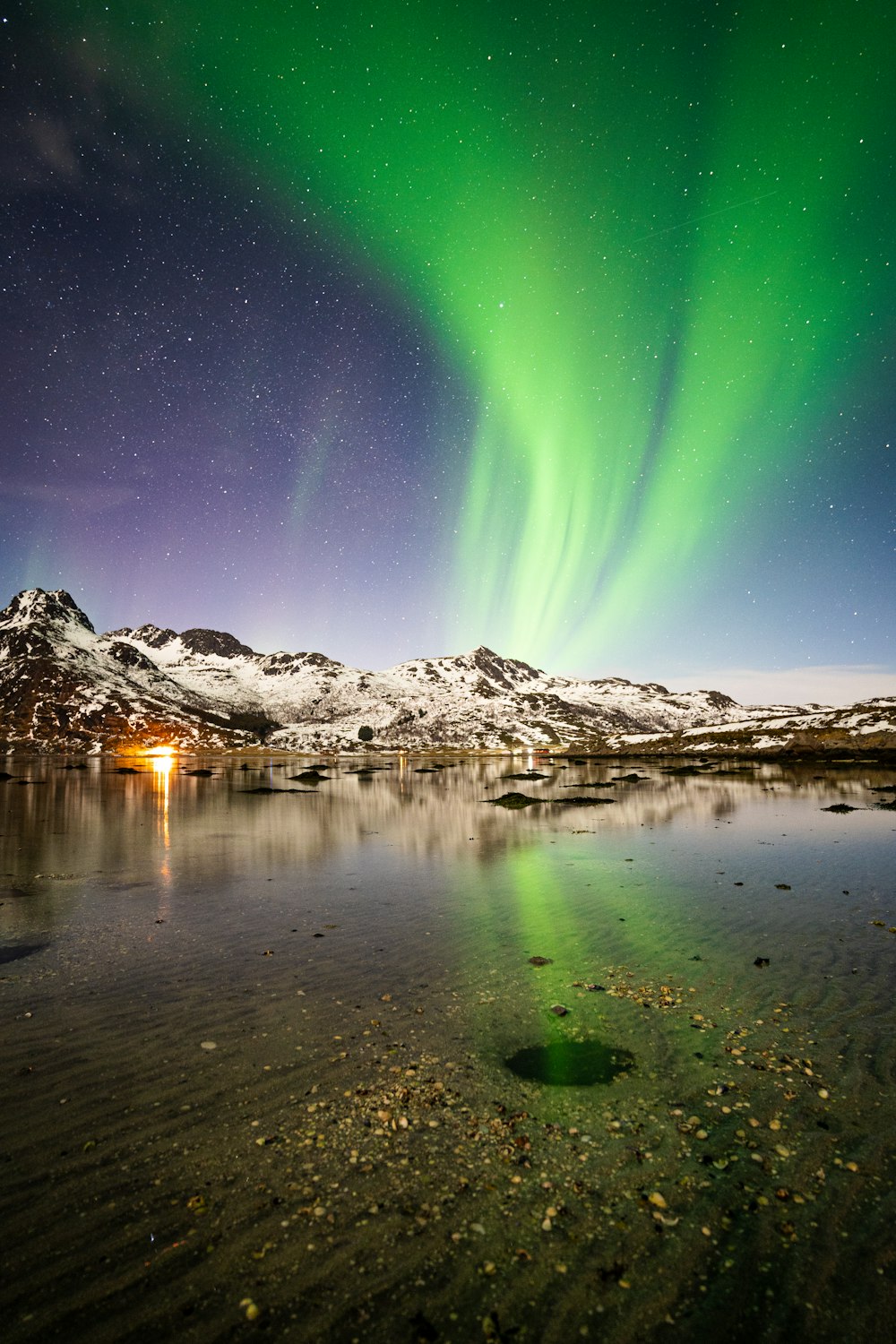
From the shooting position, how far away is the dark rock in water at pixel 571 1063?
35.7 feet

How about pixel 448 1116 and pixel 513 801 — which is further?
pixel 513 801

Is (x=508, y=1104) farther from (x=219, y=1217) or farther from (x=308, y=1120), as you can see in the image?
(x=219, y=1217)

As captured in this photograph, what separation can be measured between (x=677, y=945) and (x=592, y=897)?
6.18 meters

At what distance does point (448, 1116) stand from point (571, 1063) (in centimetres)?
301

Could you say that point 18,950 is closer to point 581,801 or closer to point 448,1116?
point 448,1116

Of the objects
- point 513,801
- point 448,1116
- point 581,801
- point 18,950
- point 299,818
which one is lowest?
point 581,801

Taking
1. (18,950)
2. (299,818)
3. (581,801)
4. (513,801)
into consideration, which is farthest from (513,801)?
(18,950)

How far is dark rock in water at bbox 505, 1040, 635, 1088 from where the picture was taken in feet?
35.7

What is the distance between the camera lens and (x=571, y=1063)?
450 inches

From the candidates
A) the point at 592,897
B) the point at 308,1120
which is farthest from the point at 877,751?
the point at 308,1120

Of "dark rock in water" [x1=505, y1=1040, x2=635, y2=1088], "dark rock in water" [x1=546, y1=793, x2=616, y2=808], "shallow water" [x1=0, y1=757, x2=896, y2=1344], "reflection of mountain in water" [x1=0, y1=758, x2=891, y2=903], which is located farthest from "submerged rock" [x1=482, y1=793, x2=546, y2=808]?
"dark rock in water" [x1=505, y1=1040, x2=635, y2=1088]

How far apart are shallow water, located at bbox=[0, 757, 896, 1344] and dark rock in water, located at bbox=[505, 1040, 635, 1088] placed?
8 centimetres

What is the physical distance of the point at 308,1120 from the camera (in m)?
9.52

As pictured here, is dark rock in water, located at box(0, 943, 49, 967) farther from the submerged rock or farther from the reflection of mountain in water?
the submerged rock
